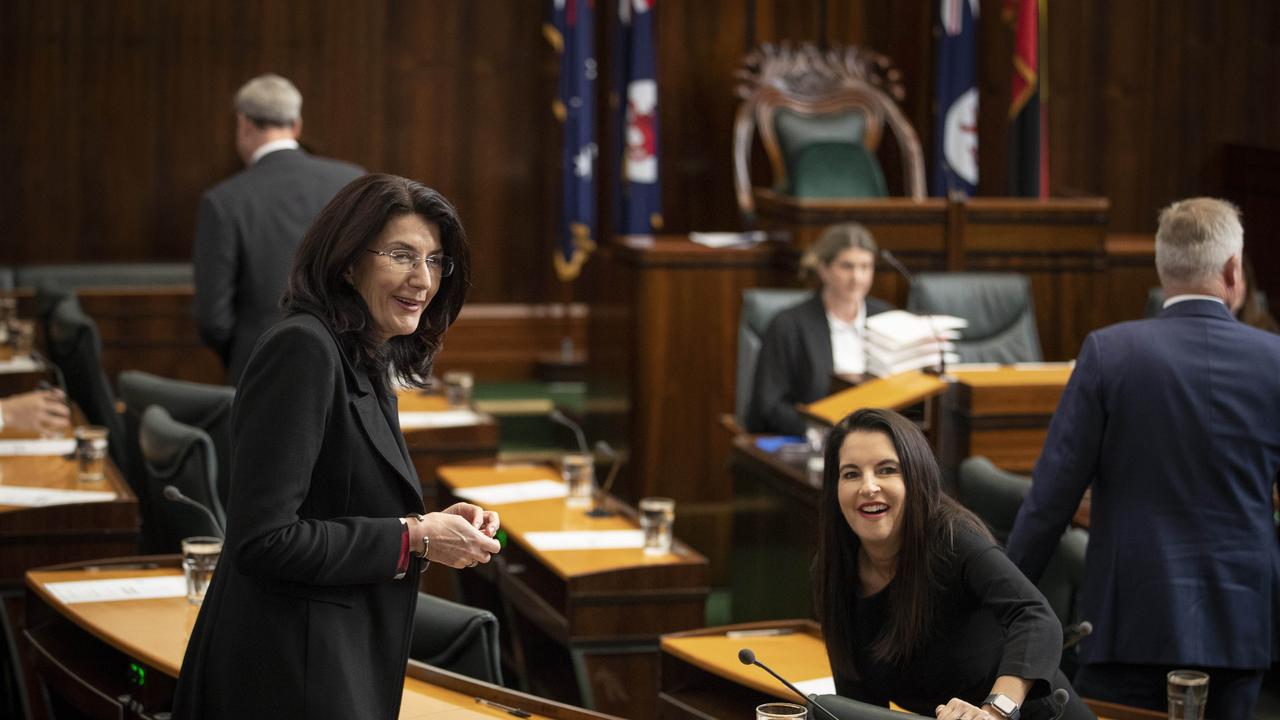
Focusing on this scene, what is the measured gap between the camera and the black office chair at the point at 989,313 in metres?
6.38

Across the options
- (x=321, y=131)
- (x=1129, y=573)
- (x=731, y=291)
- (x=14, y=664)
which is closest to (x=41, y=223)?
(x=321, y=131)

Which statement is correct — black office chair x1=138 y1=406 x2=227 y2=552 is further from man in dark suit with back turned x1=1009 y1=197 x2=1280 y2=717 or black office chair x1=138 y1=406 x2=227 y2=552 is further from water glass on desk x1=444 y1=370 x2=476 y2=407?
man in dark suit with back turned x1=1009 y1=197 x2=1280 y2=717

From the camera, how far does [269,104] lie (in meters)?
4.88

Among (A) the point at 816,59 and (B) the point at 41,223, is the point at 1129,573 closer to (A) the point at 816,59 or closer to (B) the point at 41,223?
(A) the point at 816,59

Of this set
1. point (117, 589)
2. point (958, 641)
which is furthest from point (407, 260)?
point (117, 589)

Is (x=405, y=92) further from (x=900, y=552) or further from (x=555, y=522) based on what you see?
(x=900, y=552)

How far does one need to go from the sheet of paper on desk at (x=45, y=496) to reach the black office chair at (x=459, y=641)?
1298mm

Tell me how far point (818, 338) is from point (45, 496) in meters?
2.70

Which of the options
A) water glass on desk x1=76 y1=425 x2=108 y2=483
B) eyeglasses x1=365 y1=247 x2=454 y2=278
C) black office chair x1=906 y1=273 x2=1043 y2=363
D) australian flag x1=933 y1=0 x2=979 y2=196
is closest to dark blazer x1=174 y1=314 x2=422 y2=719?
eyeglasses x1=365 y1=247 x2=454 y2=278

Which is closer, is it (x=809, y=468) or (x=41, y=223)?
(x=809, y=468)

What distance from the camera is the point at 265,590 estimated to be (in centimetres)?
205

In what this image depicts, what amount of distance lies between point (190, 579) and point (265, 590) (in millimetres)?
1261

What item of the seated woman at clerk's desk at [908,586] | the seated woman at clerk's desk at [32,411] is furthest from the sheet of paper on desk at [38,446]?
the seated woman at clerk's desk at [908,586]

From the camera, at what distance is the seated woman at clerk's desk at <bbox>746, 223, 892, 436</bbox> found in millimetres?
5668
